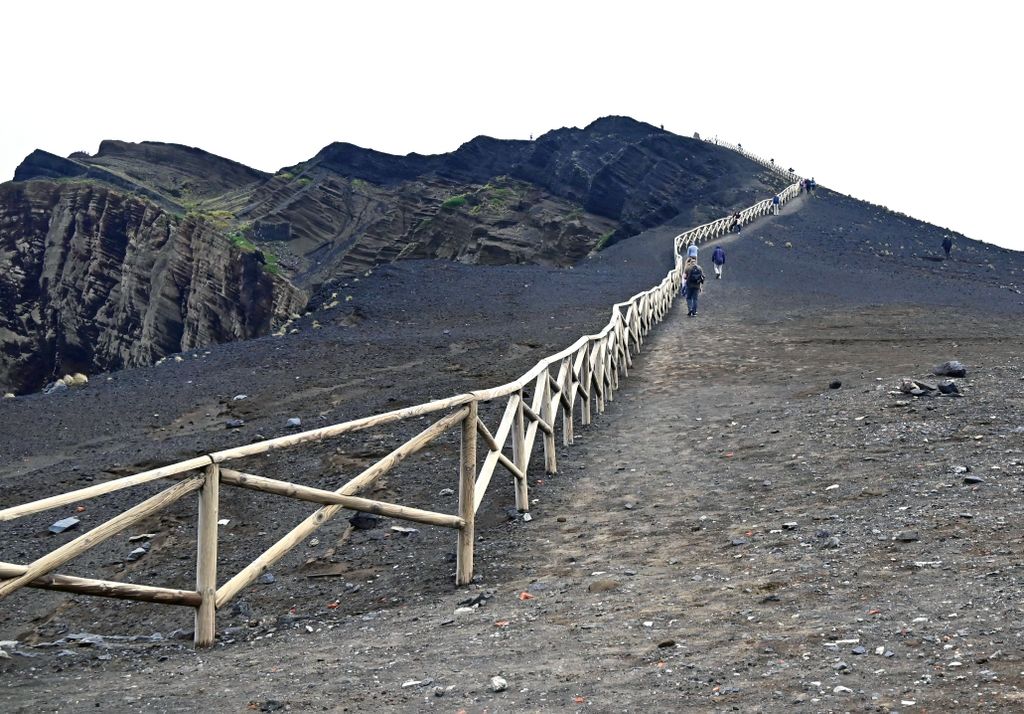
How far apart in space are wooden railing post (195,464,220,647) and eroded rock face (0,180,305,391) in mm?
45957

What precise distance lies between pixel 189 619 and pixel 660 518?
13.2 feet

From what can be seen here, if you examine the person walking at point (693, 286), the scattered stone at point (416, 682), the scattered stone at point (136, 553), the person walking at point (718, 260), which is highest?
the person walking at point (718, 260)

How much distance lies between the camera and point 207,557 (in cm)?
521

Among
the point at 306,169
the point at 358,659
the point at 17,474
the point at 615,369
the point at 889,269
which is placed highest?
the point at 306,169

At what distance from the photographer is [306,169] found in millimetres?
76375

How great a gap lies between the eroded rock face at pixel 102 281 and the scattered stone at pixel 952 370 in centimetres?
4194

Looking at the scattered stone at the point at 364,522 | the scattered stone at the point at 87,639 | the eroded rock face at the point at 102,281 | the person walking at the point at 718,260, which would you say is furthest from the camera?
the eroded rock face at the point at 102,281

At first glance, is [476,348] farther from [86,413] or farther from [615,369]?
[86,413]

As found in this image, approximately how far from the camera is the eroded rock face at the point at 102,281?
167 ft

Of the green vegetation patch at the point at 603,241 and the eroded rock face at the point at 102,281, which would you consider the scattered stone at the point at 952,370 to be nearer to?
the eroded rock face at the point at 102,281

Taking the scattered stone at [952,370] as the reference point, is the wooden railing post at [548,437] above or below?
below

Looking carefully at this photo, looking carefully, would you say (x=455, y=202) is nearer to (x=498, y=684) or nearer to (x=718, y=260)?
(x=718, y=260)

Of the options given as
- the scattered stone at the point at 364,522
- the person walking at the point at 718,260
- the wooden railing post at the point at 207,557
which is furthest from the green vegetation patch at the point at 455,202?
the wooden railing post at the point at 207,557

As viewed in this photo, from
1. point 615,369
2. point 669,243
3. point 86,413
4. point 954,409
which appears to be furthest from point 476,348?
point 669,243
